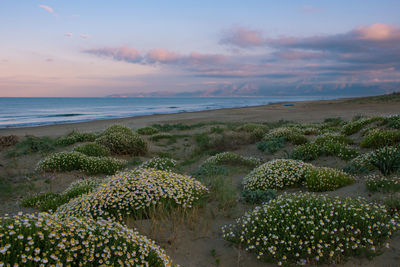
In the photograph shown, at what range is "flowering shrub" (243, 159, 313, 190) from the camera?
798cm

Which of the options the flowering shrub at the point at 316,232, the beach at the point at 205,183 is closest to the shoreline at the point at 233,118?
the beach at the point at 205,183

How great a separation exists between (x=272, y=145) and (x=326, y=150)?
2763mm

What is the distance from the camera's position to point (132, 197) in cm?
590

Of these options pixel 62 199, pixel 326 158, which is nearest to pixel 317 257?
pixel 62 199

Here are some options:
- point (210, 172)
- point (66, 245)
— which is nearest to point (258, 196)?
point (210, 172)

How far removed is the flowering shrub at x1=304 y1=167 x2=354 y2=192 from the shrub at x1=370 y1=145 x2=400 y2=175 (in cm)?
112

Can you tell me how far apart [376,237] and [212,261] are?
2671mm

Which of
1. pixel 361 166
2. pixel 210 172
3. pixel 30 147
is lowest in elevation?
pixel 210 172

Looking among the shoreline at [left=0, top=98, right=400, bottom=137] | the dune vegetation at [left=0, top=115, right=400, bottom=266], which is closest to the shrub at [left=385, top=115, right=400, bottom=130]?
the dune vegetation at [left=0, top=115, right=400, bottom=266]

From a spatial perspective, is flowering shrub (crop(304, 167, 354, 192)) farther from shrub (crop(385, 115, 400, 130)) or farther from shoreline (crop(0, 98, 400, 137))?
shoreline (crop(0, 98, 400, 137))

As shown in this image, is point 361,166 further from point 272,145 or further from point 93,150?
point 93,150

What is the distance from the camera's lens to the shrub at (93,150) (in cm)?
1303

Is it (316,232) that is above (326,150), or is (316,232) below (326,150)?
below

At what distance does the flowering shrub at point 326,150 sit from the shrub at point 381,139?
706mm
